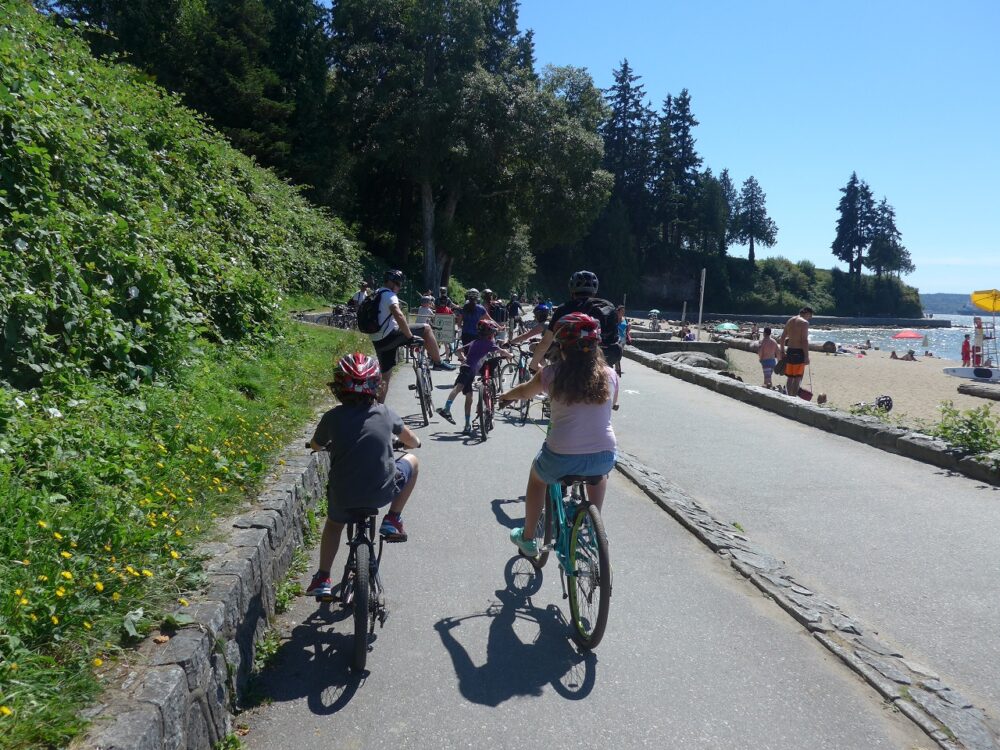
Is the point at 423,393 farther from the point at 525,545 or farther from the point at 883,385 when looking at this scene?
the point at 883,385

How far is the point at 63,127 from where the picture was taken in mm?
7668

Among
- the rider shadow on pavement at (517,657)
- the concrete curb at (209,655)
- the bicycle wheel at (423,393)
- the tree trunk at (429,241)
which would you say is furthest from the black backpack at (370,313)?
the tree trunk at (429,241)

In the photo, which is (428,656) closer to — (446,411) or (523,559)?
(523,559)

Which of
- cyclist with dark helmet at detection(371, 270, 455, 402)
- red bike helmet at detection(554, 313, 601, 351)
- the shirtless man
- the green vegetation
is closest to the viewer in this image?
the green vegetation

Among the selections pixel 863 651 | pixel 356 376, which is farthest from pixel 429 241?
pixel 863 651

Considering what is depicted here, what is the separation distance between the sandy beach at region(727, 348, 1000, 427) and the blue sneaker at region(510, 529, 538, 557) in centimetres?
1453

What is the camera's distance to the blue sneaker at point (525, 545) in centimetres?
502

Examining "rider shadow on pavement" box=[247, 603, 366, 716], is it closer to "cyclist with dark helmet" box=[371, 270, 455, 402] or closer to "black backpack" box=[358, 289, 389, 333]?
"cyclist with dark helmet" box=[371, 270, 455, 402]

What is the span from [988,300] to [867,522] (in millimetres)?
33902

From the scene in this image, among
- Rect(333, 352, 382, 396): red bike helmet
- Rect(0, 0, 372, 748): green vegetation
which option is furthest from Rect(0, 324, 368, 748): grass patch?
Rect(333, 352, 382, 396): red bike helmet

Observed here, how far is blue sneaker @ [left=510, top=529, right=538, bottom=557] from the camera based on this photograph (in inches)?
197

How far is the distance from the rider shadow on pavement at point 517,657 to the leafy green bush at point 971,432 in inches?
261

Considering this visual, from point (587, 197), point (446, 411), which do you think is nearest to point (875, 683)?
point (446, 411)

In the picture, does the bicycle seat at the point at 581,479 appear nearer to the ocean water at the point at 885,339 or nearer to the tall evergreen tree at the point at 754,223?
the ocean water at the point at 885,339
